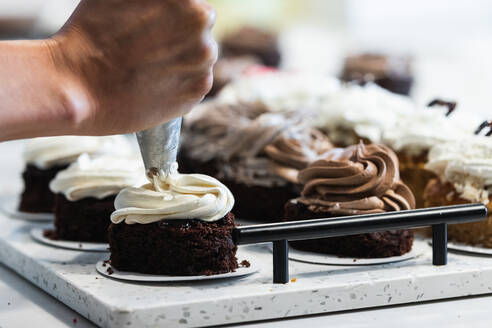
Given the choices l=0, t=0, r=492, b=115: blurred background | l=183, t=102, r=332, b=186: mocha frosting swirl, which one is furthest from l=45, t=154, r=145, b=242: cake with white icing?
l=0, t=0, r=492, b=115: blurred background

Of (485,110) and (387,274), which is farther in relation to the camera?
(485,110)

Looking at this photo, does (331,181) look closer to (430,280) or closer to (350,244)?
(350,244)

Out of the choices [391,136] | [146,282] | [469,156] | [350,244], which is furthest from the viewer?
[391,136]

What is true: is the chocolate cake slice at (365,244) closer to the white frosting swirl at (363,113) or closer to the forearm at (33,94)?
the white frosting swirl at (363,113)

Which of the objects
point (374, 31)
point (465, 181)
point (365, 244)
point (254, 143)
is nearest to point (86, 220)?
point (254, 143)

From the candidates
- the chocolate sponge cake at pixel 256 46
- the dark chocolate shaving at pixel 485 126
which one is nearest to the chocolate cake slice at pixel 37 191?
the dark chocolate shaving at pixel 485 126

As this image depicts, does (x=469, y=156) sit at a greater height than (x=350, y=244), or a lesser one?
greater

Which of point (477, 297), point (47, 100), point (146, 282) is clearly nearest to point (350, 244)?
point (477, 297)
